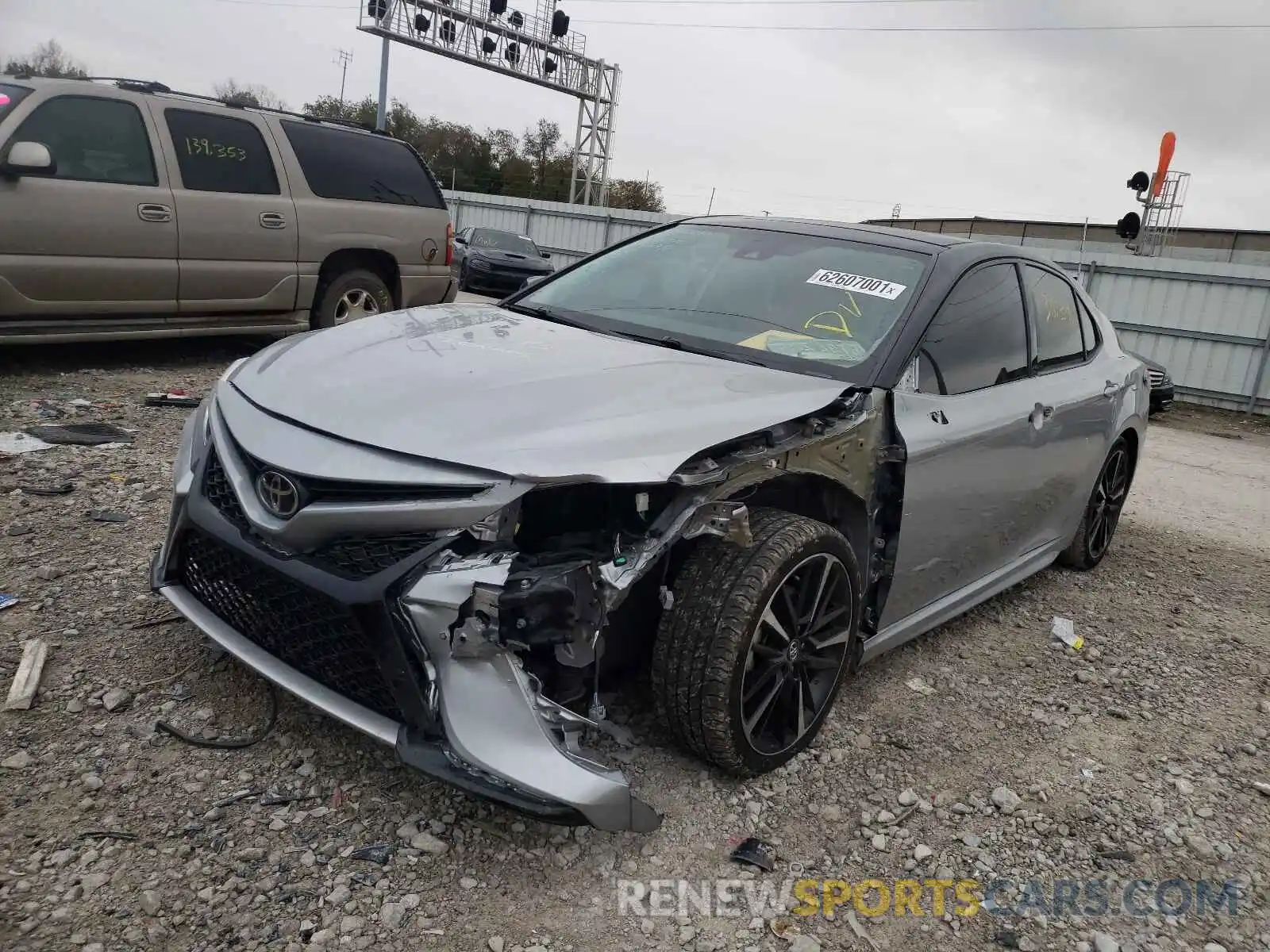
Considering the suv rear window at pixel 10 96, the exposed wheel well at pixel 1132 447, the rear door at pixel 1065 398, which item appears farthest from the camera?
the suv rear window at pixel 10 96

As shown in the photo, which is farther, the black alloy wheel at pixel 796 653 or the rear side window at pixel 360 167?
the rear side window at pixel 360 167

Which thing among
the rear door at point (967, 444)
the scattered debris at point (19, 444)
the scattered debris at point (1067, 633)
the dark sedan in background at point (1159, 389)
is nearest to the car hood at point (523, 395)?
the rear door at point (967, 444)

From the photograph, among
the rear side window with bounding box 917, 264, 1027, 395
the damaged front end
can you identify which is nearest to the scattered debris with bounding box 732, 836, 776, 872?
the damaged front end

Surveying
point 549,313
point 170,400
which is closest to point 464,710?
point 549,313

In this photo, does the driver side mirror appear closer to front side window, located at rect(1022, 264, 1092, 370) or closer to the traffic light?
front side window, located at rect(1022, 264, 1092, 370)

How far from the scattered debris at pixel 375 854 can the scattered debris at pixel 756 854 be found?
853 mm

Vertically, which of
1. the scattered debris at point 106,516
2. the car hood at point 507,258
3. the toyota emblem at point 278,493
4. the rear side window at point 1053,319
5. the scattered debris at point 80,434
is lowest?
the scattered debris at point 106,516

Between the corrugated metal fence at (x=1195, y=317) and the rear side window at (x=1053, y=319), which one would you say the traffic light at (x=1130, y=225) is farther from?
the rear side window at (x=1053, y=319)

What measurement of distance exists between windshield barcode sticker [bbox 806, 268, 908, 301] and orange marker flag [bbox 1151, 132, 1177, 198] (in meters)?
16.0

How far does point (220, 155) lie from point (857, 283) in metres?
5.14

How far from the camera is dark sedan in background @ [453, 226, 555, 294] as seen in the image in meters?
18.0

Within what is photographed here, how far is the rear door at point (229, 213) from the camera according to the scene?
6504 millimetres

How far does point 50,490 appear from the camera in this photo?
4.24m

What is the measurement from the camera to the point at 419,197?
26.3 ft
